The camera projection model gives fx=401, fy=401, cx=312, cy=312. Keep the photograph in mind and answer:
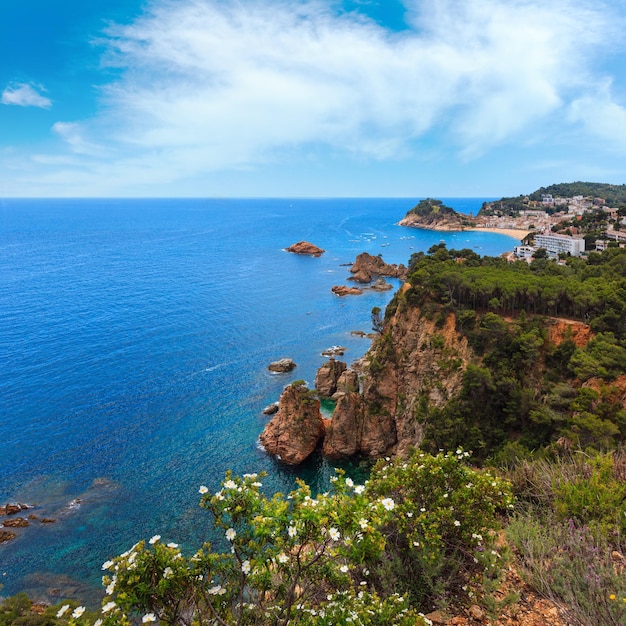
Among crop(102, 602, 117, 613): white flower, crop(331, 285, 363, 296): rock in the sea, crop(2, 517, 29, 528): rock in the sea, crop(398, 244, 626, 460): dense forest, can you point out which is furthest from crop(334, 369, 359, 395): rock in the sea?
crop(331, 285, 363, 296): rock in the sea

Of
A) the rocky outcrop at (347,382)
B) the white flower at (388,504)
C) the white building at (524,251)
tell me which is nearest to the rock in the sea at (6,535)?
the rocky outcrop at (347,382)

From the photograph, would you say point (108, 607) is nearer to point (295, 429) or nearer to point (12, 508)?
point (295, 429)

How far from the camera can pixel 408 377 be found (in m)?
39.7

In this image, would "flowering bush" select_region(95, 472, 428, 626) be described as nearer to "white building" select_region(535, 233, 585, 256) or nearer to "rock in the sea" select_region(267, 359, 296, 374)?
"rock in the sea" select_region(267, 359, 296, 374)

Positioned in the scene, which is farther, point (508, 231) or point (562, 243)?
point (508, 231)

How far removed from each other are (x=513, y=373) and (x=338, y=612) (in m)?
28.9

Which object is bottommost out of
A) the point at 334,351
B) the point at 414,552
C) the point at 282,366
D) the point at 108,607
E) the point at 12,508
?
the point at 12,508

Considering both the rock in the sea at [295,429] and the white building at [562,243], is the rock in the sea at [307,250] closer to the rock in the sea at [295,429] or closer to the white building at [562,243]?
the white building at [562,243]

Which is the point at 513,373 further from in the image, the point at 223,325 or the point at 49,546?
the point at 223,325

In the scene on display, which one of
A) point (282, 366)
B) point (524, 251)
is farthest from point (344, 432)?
point (524, 251)

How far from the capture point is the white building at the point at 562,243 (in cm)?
9228

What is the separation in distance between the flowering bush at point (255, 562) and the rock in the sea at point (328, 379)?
139 ft

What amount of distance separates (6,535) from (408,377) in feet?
115

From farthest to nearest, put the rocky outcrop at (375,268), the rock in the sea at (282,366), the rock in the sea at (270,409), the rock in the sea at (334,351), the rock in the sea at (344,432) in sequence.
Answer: the rocky outcrop at (375,268)
the rock in the sea at (334,351)
the rock in the sea at (282,366)
the rock in the sea at (270,409)
the rock in the sea at (344,432)
